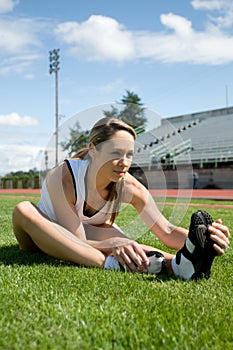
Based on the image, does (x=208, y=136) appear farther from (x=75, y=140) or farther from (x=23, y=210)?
(x=23, y=210)

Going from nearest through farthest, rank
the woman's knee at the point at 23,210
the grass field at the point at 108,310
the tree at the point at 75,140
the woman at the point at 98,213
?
→ the grass field at the point at 108,310 → the woman at the point at 98,213 → the woman's knee at the point at 23,210 → the tree at the point at 75,140

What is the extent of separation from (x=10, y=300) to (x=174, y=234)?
1454 mm

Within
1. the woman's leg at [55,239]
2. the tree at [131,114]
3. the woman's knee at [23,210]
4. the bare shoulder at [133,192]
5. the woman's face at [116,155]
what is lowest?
the woman's leg at [55,239]

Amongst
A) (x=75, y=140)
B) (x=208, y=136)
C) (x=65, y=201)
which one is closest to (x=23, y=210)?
(x=65, y=201)

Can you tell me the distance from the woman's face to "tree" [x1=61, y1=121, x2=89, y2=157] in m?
0.29

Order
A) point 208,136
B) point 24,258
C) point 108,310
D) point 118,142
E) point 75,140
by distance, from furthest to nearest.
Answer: point 208,136 → point 24,258 → point 75,140 → point 118,142 → point 108,310

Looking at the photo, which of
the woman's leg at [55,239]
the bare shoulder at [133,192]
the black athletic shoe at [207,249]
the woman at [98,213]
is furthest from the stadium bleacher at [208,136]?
the black athletic shoe at [207,249]

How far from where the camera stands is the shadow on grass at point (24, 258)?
326 centimetres

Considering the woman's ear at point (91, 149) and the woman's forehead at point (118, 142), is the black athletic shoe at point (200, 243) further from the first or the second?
the woman's ear at point (91, 149)

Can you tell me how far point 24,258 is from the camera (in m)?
3.45

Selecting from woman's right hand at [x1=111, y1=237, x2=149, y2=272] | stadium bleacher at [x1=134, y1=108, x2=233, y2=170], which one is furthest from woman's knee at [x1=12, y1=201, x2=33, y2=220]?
stadium bleacher at [x1=134, y1=108, x2=233, y2=170]

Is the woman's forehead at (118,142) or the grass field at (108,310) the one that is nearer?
the grass field at (108,310)

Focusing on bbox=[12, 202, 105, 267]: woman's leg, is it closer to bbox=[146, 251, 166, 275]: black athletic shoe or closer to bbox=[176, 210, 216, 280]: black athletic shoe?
bbox=[146, 251, 166, 275]: black athletic shoe

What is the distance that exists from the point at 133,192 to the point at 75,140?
1.79 ft
